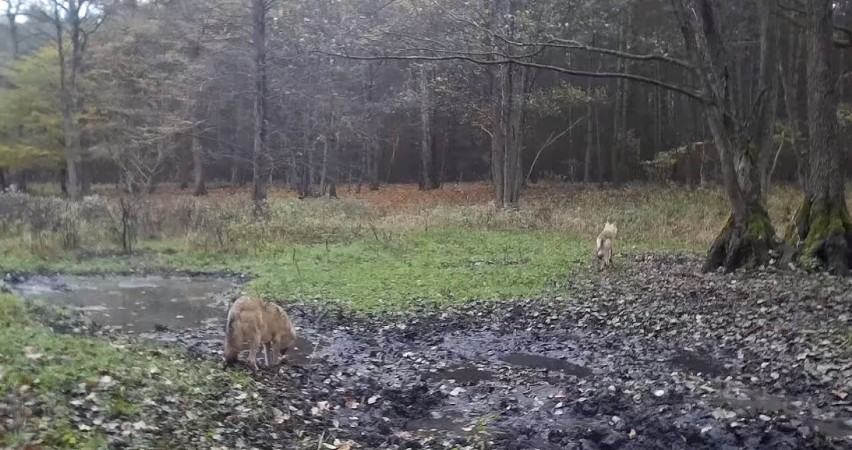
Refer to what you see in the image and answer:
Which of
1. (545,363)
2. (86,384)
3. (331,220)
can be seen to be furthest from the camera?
(331,220)

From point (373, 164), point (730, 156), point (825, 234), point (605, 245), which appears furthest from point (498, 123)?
point (825, 234)

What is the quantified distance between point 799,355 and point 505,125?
67.3ft

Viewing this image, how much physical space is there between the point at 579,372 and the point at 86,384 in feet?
19.5

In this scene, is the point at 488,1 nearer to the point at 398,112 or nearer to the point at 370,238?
the point at 370,238

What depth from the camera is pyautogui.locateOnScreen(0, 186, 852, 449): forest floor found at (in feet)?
23.2

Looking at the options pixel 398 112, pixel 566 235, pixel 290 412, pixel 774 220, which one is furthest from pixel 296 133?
pixel 290 412

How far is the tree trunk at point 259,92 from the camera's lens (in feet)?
90.8

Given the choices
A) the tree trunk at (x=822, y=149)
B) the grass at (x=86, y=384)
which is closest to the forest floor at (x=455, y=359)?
the grass at (x=86, y=384)

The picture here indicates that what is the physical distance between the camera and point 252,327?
9.08m

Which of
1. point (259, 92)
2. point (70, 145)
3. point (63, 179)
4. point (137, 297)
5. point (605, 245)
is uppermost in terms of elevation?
point (259, 92)

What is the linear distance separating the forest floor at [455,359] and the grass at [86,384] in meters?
0.03

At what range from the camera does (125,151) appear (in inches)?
1364

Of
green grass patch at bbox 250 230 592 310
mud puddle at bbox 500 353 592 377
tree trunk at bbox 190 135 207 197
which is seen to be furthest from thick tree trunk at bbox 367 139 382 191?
mud puddle at bbox 500 353 592 377

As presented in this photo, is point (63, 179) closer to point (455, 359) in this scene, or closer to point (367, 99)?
point (367, 99)
